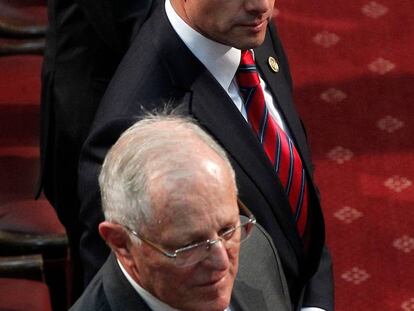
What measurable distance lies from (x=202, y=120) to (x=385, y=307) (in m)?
1.01

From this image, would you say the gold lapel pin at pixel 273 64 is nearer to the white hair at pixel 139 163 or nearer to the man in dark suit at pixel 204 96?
the man in dark suit at pixel 204 96

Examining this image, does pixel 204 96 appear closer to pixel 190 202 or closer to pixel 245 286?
pixel 245 286

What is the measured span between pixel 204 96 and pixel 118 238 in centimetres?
44

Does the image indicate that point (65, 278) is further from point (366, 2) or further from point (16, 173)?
point (366, 2)

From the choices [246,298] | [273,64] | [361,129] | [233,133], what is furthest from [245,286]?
[361,129]

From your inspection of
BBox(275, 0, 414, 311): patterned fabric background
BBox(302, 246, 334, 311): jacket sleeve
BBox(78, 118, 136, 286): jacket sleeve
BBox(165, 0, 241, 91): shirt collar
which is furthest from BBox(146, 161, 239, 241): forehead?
BBox(275, 0, 414, 311): patterned fabric background

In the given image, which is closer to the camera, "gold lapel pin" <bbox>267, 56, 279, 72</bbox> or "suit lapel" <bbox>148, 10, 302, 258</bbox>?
"suit lapel" <bbox>148, 10, 302, 258</bbox>

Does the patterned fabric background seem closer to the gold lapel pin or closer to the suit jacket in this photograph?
the gold lapel pin

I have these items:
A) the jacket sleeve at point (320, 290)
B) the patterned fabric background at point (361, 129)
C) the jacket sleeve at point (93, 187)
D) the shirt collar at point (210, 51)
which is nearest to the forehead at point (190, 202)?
the jacket sleeve at point (93, 187)

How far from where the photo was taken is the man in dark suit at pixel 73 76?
1789 millimetres

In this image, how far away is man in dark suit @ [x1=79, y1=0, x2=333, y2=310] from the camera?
4.97ft

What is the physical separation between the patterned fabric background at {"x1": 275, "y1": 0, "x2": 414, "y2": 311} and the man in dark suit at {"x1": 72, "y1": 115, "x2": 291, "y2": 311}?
49.5 inches

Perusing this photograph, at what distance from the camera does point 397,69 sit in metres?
3.00

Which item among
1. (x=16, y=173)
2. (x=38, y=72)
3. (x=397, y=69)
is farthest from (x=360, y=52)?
(x=16, y=173)
